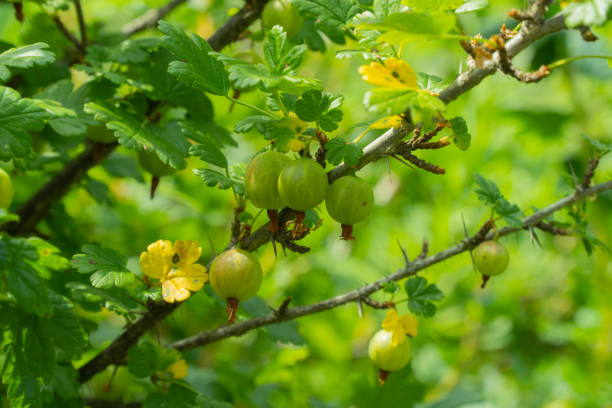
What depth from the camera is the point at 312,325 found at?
7.54 feet

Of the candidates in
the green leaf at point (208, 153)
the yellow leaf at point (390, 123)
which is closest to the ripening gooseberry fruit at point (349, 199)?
the yellow leaf at point (390, 123)

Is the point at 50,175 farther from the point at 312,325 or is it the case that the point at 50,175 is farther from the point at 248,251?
the point at 312,325

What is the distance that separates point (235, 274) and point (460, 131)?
17.3 inches

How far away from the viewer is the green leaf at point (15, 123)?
0.89 meters

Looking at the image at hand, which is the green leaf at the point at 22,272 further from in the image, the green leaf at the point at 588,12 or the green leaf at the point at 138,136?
the green leaf at the point at 588,12

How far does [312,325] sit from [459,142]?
4.97 ft

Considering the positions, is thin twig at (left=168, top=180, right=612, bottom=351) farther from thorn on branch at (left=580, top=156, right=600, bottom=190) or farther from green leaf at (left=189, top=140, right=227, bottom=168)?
green leaf at (left=189, top=140, right=227, bottom=168)

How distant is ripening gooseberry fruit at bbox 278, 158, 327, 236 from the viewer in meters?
0.84

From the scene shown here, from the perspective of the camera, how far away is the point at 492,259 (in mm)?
1081

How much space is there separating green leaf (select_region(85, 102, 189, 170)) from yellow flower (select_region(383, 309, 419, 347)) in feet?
1.65

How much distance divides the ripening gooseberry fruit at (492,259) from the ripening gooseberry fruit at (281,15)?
2.13ft

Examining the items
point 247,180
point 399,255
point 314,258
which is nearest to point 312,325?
point 314,258

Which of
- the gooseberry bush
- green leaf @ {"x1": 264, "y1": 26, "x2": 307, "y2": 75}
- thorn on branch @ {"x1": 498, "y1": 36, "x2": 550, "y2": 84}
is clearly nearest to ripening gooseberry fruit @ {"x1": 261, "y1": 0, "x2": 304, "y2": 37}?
the gooseberry bush

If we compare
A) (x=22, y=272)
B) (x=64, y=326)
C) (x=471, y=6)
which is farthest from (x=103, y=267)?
(x=471, y=6)
